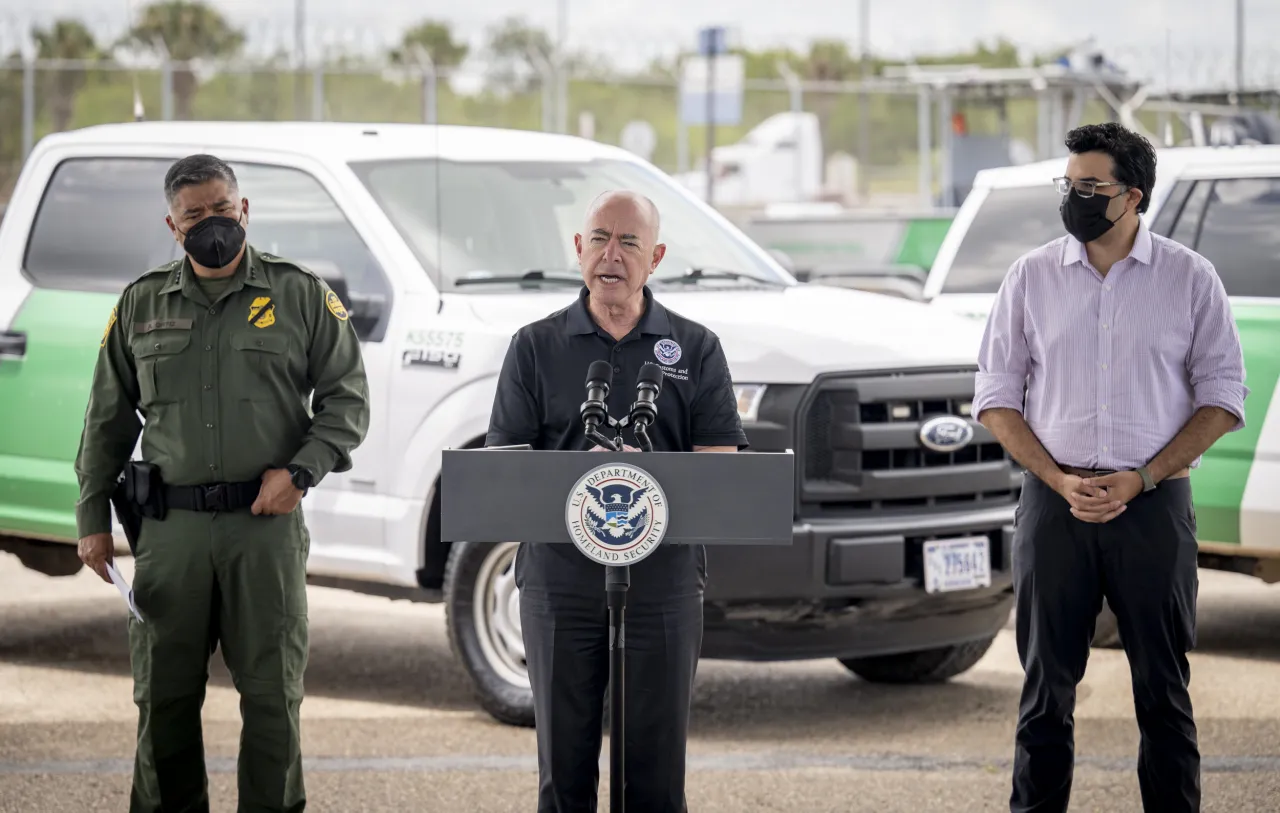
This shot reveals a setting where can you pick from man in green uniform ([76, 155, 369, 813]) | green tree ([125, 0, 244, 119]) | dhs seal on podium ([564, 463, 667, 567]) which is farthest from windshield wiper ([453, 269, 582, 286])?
green tree ([125, 0, 244, 119])

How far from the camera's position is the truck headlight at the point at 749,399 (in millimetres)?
6496

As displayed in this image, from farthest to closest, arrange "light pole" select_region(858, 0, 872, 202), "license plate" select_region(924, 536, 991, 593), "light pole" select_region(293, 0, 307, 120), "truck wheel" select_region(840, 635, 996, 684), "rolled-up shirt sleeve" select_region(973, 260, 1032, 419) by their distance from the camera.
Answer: "light pole" select_region(858, 0, 872, 202)
"light pole" select_region(293, 0, 307, 120)
"truck wheel" select_region(840, 635, 996, 684)
"license plate" select_region(924, 536, 991, 593)
"rolled-up shirt sleeve" select_region(973, 260, 1032, 419)

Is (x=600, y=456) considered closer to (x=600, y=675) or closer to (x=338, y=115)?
(x=600, y=675)

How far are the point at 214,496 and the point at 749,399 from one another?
213 cm

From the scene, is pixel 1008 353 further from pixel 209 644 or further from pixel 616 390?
pixel 209 644

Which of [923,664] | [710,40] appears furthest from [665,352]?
[710,40]

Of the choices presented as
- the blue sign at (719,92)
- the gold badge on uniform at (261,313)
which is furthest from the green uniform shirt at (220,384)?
the blue sign at (719,92)

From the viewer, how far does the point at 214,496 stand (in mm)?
4977

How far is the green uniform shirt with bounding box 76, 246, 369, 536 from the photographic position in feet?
16.5

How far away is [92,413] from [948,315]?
11.0ft

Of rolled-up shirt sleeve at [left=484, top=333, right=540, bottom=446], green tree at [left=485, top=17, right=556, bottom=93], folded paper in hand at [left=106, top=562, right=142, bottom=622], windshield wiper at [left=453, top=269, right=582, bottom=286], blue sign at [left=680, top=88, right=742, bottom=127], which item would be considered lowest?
folded paper in hand at [left=106, top=562, right=142, bottom=622]

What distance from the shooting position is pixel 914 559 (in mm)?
6582

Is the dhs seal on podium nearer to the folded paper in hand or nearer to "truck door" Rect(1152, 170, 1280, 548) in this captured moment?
the folded paper in hand

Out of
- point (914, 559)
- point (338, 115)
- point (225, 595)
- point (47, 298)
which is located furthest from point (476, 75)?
point (225, 595)
